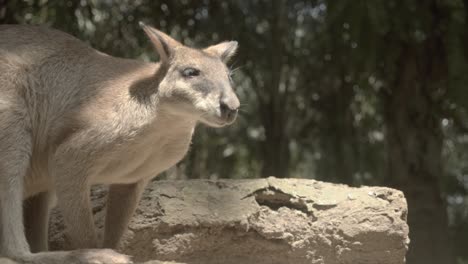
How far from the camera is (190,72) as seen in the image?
17.1ft

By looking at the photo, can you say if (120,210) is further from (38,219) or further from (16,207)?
(16,207)

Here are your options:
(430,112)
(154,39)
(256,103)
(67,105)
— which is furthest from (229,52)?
(256,103)

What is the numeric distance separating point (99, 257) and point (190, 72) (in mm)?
1298

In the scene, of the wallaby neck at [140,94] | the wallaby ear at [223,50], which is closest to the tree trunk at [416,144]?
the wallaby ear at [223,50]

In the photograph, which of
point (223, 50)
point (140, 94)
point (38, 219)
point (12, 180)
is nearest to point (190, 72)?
point (140, 94)

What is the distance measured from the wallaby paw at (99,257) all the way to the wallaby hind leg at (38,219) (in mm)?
1052

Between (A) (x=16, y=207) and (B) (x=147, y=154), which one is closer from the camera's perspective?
(A) (x=16, y=207)

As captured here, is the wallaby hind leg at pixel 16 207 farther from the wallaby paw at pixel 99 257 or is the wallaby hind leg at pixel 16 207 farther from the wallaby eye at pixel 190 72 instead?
the wallaby eye at pixel 190 72

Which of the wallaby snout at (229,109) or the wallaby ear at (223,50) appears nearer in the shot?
the wallaby snout at (229,109)

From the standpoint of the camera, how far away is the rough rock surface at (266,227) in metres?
5.89

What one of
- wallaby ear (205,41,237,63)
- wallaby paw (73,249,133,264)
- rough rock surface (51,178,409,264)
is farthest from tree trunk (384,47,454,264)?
wallaby paw (73,249,133,264)

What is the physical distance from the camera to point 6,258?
4.71 m

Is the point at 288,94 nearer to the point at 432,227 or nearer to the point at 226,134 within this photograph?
the point at 226,134

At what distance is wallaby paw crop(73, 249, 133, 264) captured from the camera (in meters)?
4.63
